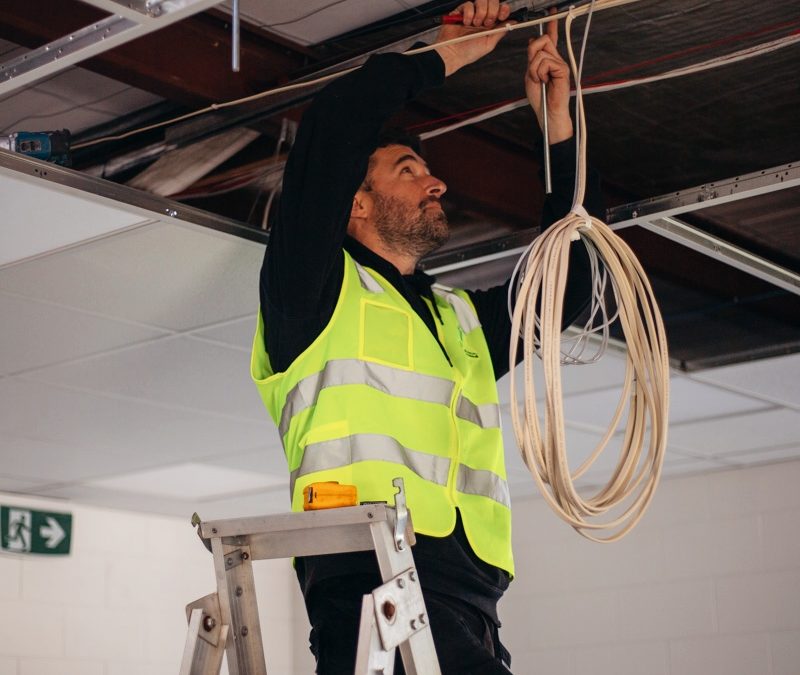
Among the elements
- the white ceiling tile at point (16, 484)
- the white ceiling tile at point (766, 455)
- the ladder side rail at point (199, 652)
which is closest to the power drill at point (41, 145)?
the ladder side rail at point (199, 652)

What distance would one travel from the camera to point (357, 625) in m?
2.20

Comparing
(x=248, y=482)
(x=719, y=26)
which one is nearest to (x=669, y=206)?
(x=719, y=26)

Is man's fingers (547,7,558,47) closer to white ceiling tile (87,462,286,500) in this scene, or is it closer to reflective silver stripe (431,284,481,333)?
reflective silver stripe (431,284,481,333)

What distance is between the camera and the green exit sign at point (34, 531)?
5.98m

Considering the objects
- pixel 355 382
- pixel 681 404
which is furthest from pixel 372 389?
pixel 681 404

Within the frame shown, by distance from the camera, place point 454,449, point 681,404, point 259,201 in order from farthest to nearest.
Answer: point 681,404
point 259,201
point 454,449

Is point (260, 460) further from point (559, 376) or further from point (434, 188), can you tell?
point (559, 376)

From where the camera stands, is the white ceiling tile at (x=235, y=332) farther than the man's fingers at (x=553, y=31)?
Yes

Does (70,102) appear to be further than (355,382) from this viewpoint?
Yes

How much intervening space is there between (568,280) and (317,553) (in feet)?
4.00

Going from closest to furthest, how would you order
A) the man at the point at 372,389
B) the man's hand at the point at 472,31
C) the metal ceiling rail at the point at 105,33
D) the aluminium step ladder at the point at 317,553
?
1. the aluminium step ladder at the point at 317,553
2. the metal ceiling rail at the point at 105,33
3. the man at the point at 372,389
4. the man's hand at the point at 472,31

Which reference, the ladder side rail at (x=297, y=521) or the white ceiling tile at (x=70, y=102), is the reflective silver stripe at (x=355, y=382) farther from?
the white ceiling tile at (x=70, y=102)

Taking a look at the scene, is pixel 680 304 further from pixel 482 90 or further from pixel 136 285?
pixel 136 285

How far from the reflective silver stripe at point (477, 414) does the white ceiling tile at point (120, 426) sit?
7.37 feet
